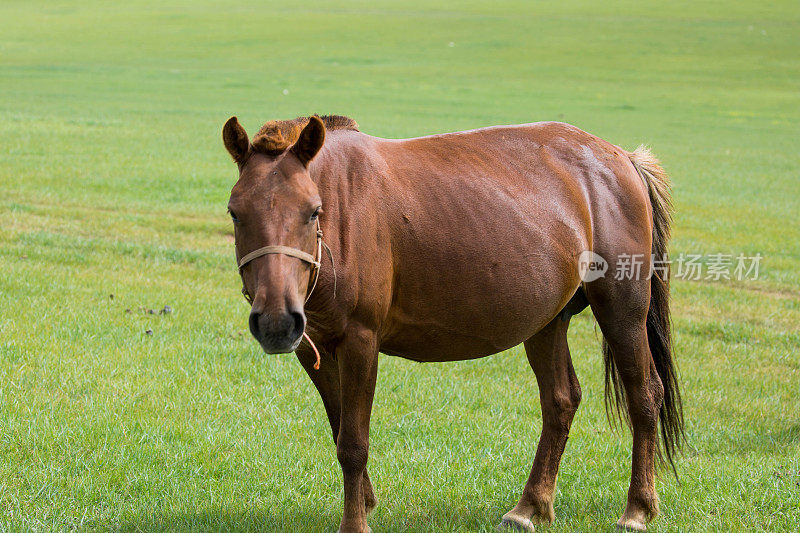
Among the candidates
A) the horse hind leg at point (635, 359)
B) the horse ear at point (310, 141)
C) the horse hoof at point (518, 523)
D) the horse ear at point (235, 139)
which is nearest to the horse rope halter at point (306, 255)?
the horse ear at point (310, 141)

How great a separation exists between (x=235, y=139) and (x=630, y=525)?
9.11ft

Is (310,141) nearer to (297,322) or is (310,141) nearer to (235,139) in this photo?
(235,139)

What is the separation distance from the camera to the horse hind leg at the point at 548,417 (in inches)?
170

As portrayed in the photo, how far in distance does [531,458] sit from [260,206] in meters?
2.69

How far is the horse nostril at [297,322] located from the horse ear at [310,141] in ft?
2.30

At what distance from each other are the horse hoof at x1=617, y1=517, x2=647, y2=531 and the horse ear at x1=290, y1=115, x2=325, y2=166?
8.20 ft

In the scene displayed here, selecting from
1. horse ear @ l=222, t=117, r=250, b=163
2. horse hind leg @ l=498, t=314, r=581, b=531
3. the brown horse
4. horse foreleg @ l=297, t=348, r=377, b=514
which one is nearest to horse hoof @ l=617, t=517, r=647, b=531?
the brown horse

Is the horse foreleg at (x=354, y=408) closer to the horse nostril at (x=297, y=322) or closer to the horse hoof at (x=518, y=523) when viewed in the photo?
the horse nostril at (x=297, y=322)

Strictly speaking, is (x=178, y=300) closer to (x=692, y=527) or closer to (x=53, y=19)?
(x=692, y=527)

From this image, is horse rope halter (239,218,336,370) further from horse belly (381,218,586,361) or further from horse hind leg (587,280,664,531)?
horse hind leg (587,280,664,531)

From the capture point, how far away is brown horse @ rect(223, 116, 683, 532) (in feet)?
10.8

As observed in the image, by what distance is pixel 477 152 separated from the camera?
13.9 feet

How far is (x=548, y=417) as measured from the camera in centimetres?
455

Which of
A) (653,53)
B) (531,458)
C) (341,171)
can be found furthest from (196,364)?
(653,53)
